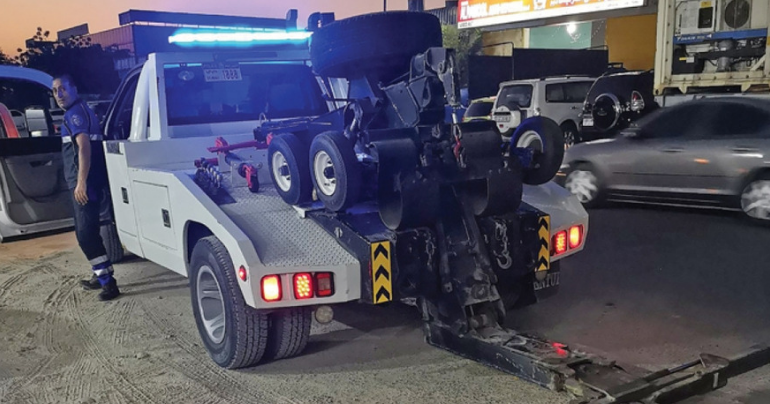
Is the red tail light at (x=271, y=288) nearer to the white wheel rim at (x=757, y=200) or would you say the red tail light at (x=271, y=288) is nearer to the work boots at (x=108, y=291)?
the work boots at (x=108, y=291)

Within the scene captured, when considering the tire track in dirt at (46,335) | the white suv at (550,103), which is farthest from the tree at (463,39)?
the tire track in dirt at (46,335)

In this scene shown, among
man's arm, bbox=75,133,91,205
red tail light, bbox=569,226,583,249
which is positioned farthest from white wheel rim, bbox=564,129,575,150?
man's arm, bbox=75,133,91,205

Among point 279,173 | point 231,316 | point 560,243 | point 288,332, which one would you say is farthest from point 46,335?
point 560,243

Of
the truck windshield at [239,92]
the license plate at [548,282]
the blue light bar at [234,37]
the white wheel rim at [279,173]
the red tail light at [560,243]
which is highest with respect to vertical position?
the blue light bar at [234,37]

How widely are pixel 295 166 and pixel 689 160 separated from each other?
Answer: 19.8 feet

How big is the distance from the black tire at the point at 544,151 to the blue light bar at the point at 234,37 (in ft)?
7.42

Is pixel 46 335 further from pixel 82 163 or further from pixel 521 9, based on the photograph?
pixel 521 9

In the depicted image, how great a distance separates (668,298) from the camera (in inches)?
211

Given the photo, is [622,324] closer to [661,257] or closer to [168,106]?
[661,257]

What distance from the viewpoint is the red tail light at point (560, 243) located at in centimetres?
426

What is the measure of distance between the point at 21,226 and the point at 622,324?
596 centimetres

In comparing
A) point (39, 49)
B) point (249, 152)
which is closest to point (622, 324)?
point (249, 152)

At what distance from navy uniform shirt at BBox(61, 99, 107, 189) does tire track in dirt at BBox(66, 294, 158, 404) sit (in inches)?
46.7

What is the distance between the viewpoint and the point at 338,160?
3535 mm
